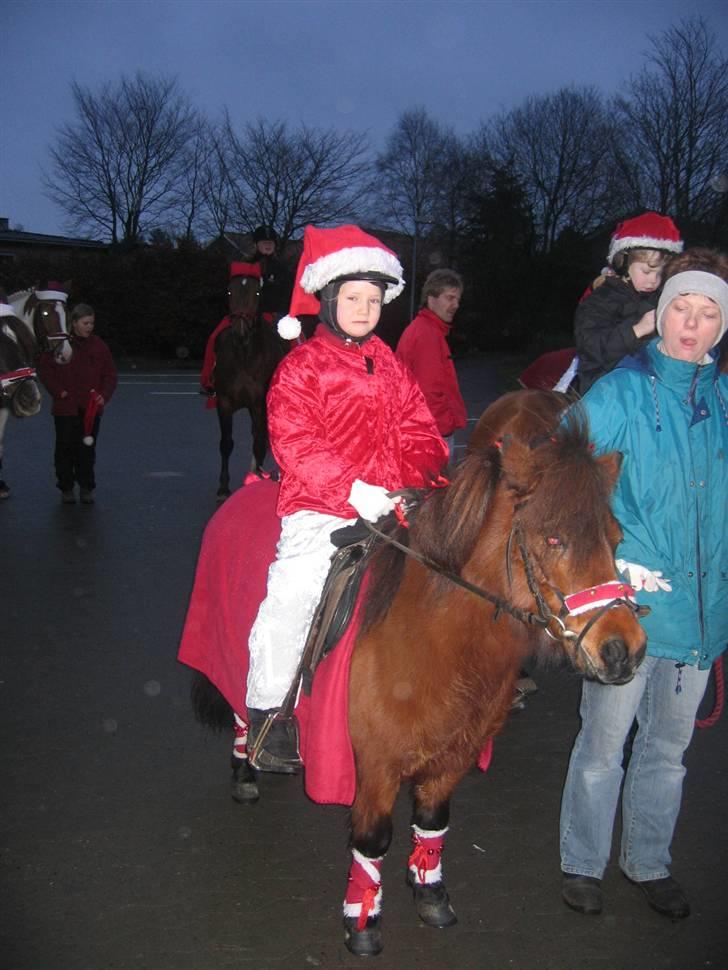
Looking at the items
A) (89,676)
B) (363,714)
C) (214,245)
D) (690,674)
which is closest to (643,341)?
(690,674)

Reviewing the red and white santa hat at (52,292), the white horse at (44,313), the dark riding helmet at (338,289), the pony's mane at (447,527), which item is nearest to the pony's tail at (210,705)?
the pony's mane at (447,527)

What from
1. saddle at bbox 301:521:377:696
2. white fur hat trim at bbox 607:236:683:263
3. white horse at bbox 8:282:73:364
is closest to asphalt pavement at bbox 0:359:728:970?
saddle at bbox 301:521:377:696

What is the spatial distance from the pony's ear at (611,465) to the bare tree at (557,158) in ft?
138

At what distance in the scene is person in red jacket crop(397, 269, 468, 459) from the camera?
684 cm

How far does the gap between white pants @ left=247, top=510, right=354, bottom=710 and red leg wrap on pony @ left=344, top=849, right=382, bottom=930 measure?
657mm

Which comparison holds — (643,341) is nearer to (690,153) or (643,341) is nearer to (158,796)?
(158,796)

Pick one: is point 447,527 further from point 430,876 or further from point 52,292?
point 52,292

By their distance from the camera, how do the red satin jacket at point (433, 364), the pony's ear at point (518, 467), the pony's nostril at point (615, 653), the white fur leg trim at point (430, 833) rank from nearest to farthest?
the pony's nostril at point (615, 653) < the pony's ear at point (518, 467) < the white fur leg trim at point (430, 833) < the red satin jacket at point (433, 364)

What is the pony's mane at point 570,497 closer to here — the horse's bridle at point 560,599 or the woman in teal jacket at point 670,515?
the horse's bridle at point 560,599

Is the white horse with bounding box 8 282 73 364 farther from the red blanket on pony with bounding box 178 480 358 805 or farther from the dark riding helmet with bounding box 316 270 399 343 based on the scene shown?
the dark riding helmet with bounding box 316 270 399 343

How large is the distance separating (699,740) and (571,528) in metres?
3.07

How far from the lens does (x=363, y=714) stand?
315cm

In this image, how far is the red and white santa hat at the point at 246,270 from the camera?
1129 cm

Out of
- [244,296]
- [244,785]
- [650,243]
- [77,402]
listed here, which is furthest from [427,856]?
[244,296]
